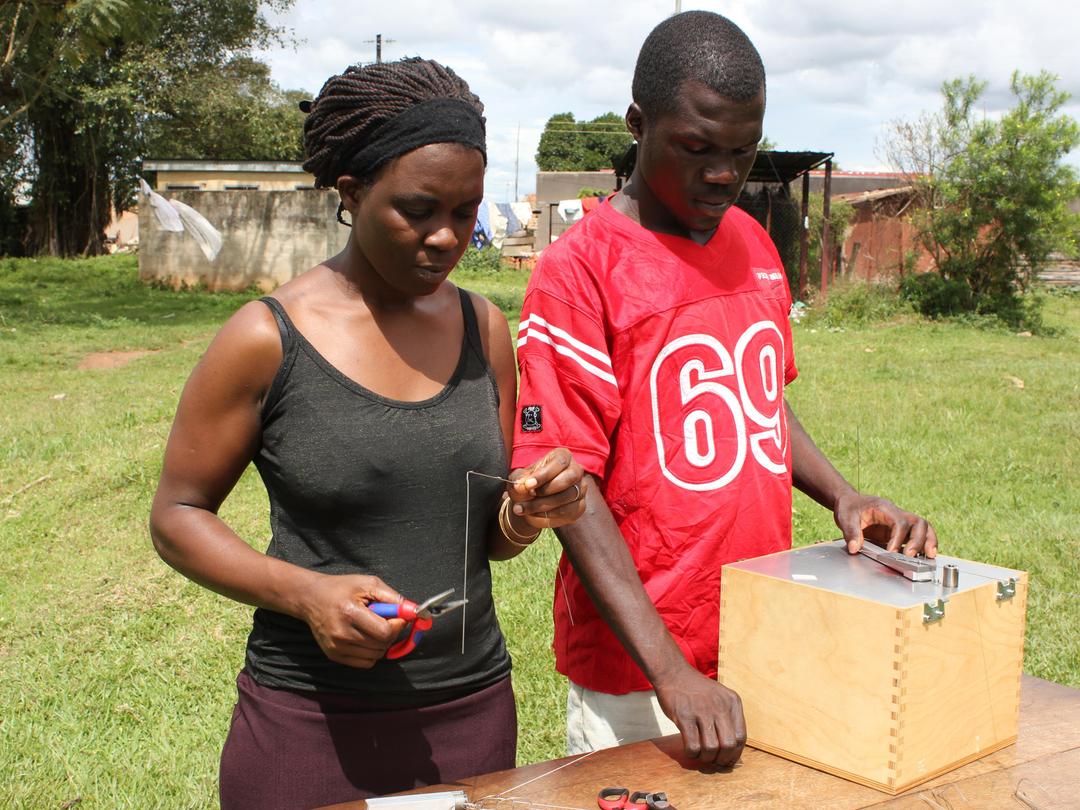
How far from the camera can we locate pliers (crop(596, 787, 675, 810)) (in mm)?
1586

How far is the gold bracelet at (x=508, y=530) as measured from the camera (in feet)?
5.66

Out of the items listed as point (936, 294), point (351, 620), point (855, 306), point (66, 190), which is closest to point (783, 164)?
point (855, 306)

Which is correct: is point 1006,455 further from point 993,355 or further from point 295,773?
point 295,773

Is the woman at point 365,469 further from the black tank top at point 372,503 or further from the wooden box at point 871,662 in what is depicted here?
the wooden box at point 871,662

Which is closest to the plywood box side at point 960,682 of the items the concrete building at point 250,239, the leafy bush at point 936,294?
the leafy bush at point 936,294

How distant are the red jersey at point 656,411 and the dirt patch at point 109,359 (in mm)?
10536

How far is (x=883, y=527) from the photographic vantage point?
206cm

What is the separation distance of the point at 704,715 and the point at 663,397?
0.54 meters

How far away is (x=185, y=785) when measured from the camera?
352 cm

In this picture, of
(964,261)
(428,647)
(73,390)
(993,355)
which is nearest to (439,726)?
(428,647)

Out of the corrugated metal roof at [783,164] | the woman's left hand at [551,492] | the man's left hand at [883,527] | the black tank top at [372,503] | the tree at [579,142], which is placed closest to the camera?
the woman's left hand at [551,492]

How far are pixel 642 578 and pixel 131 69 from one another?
26.6 meters

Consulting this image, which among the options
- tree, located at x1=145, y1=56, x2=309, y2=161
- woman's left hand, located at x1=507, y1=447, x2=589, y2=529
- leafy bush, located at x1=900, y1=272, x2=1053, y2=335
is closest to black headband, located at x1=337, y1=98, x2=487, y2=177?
woman's left hand, located at x1=507, y1=447, x2=589, y2=529

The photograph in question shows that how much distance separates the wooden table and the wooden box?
0.08 feet
